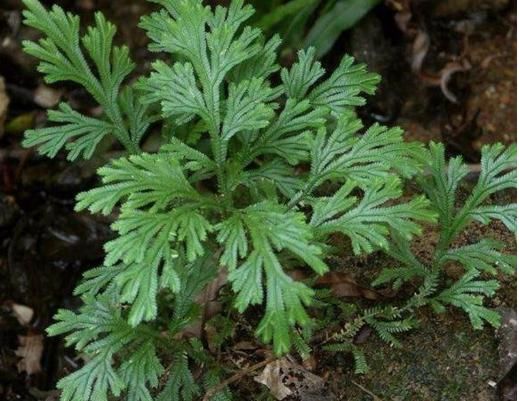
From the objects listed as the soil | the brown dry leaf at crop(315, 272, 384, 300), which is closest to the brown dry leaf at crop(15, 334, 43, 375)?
the soil

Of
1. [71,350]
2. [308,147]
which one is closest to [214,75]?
[308,147]

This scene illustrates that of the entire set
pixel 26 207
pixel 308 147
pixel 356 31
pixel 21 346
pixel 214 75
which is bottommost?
pixel 21 346

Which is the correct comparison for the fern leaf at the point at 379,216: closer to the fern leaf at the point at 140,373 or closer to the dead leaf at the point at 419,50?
the fern leaf at the point at 140,373

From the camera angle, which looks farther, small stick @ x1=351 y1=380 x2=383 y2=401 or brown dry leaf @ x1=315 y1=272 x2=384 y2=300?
brown dry leaf @ x1=315 y1=272 x2=384 y2=300

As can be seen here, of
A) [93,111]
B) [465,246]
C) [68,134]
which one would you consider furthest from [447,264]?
[93,111]

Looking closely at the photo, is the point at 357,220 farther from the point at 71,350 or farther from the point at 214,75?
the point at 71,350

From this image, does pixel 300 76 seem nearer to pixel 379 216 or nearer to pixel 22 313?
pixel 379 216

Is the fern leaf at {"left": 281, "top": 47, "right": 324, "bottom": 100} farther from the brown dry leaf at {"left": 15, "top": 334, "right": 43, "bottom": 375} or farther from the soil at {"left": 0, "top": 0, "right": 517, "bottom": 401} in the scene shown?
the brown dry leaf at {"left": 15, "top": 334, "right": 43, "bottom": 375}

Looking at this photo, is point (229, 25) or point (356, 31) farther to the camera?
point (356, 31)
